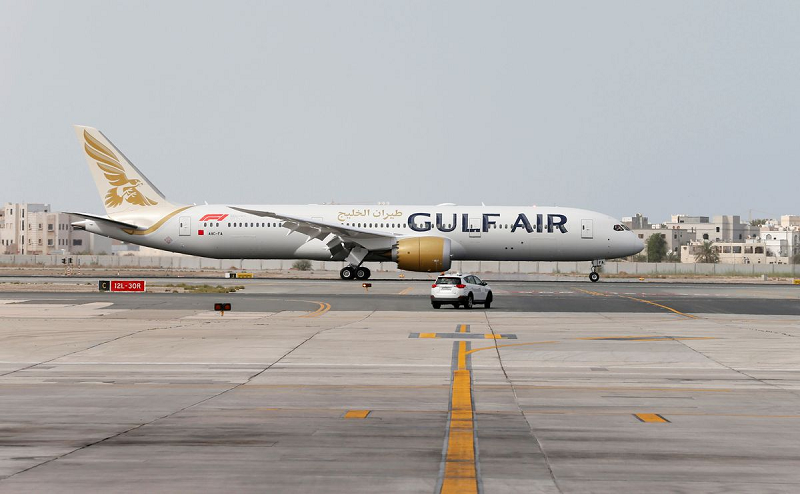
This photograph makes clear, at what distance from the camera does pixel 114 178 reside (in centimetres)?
6462

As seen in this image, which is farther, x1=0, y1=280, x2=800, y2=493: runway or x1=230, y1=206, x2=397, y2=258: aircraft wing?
x1=230, y1=206, x2=397, y2=258: aircraft wing

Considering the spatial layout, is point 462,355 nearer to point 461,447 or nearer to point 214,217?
point 461,447

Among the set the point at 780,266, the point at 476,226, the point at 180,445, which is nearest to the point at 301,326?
the point at 180,445

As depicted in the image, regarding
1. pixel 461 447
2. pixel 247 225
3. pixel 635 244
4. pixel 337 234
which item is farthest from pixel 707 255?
pixel 461 447

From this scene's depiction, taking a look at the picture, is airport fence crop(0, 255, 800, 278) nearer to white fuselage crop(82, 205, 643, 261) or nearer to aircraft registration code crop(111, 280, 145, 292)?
white fuselage crop(82, 205, 643, 261)

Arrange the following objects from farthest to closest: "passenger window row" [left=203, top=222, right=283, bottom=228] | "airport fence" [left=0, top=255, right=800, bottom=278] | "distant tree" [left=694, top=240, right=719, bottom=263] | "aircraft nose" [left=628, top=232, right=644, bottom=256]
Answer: "distant tree" [left=694, top=240, right=719, bottom=263] < "airport fence" [left=0, top=255, right=800, bottom=278] < "aircraft nose" [left=628, top=232, right=644, bottom=256] < "passenger window row" [left=203, top=222, right=283, bottom=228]

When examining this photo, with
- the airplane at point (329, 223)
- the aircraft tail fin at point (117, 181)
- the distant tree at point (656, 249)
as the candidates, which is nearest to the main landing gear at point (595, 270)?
the airplane at point (329, 223)

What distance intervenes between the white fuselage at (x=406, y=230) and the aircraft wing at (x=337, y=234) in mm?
912

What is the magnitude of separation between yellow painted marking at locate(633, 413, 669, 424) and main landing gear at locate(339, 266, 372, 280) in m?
49.7

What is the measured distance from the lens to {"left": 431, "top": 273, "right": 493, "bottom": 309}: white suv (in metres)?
38.8

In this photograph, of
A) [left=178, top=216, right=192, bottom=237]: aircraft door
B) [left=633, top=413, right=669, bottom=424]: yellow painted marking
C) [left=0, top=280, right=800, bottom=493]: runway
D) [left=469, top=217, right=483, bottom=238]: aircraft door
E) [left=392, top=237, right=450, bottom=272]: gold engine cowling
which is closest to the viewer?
[left=0, top=280, right=800, bottom=493]: runway

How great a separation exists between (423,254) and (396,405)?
43112 millimetres

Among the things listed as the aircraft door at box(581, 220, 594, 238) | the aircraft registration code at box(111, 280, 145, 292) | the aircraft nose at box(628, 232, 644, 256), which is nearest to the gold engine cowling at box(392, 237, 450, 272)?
the aircraft door at box(581, 220, 594, 238)

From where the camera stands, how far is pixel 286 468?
10016mm
